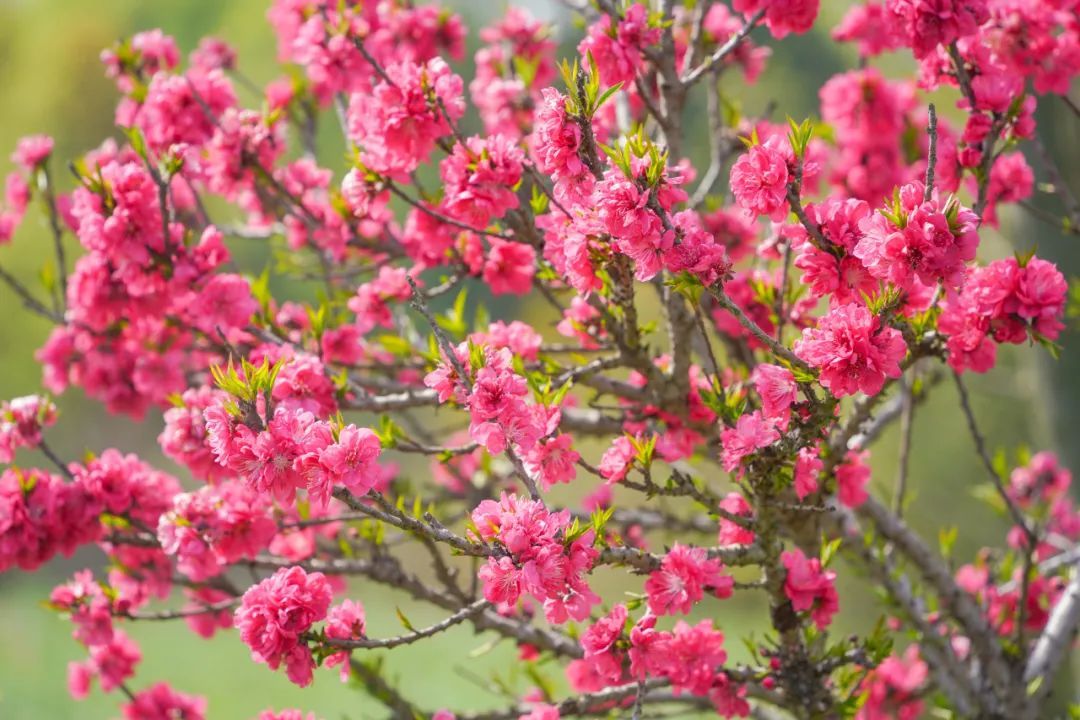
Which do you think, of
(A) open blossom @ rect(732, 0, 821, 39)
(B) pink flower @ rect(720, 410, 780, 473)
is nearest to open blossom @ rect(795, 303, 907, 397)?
(B) pink flower @ rect(720, 410, 780, 473)

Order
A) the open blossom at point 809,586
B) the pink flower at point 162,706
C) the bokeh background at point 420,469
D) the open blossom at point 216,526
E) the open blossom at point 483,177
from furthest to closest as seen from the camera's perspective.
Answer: the bokeh background at point 420,469, the pink flower at point 162,706, the open blossom at point 216,526, the open blossom at point 809,586, the open blossom at point 483,177

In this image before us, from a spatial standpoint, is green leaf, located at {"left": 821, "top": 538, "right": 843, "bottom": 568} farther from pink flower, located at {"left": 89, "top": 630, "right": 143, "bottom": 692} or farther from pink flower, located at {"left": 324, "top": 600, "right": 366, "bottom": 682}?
pink flower, located at {"left": 89, "top": 630, "right": 143, "bottom": 692}

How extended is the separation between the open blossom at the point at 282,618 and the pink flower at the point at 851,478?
1253 millimetres

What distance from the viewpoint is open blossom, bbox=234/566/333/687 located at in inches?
68.1

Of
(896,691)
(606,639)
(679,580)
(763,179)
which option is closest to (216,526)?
(606,639)

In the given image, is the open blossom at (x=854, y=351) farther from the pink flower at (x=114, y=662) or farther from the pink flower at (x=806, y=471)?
the pink flower at (x=114, y=662)

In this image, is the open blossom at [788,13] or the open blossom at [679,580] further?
the open blossom at [788,13]

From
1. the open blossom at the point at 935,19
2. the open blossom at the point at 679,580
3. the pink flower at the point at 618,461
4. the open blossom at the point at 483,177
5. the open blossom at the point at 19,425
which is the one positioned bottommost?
the open blossom at the point at 679,580

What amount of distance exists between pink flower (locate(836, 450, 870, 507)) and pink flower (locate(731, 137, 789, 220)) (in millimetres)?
972

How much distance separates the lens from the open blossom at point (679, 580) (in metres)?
1.89

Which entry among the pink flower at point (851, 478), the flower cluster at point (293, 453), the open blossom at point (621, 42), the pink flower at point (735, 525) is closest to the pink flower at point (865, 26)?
the open blossom at point (621, 42)

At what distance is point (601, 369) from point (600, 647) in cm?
63

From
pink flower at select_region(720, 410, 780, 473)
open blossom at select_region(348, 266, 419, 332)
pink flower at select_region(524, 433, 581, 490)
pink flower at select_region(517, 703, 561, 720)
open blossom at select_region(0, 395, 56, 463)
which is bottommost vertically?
pink flower at select_region(517, 703, 561, 720)

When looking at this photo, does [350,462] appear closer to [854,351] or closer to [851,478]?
[854,351]
